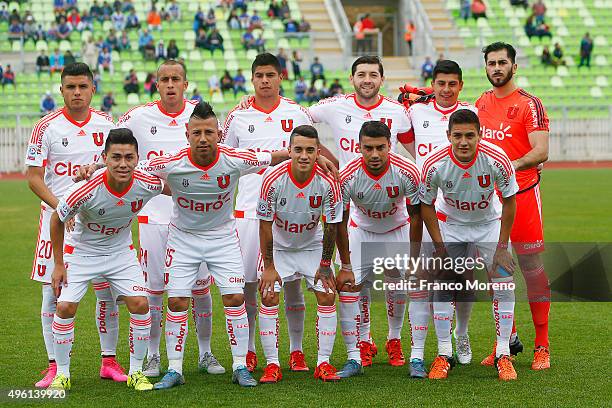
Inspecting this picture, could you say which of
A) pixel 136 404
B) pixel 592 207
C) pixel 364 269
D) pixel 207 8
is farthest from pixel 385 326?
pixel 207 8

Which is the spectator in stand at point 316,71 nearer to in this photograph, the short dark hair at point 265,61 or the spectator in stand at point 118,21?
the spectator in stand at point 118,21

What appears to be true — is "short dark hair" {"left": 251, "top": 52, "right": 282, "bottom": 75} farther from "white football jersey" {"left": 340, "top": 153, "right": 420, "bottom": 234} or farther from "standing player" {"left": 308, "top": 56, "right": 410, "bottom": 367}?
"white football jersey" {"left": 340, "top": 153, "right": 420, "bottom": 234}

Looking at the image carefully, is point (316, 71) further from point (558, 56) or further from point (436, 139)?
point (436, 139)

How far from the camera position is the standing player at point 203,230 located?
24.9ft

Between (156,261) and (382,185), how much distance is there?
6.45 ft

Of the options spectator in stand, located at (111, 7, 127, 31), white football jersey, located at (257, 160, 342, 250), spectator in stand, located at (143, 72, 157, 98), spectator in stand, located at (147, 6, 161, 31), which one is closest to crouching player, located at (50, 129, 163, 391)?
white football jersey, located at (257, 160, 342, 250)

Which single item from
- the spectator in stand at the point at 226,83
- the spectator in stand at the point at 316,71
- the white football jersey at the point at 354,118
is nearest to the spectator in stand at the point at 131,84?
the spectator in stand at the point at 226,83

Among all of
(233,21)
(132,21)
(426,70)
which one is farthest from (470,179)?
(233,21)

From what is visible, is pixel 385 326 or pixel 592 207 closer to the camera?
pixel 385 326

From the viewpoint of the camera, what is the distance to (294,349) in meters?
8.21

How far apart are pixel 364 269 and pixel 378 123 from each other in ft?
4.16

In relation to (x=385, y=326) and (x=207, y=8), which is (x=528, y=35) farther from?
(x=385, y=326)

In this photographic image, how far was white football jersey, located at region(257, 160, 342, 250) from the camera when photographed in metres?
7.79

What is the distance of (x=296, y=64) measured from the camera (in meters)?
34.1
